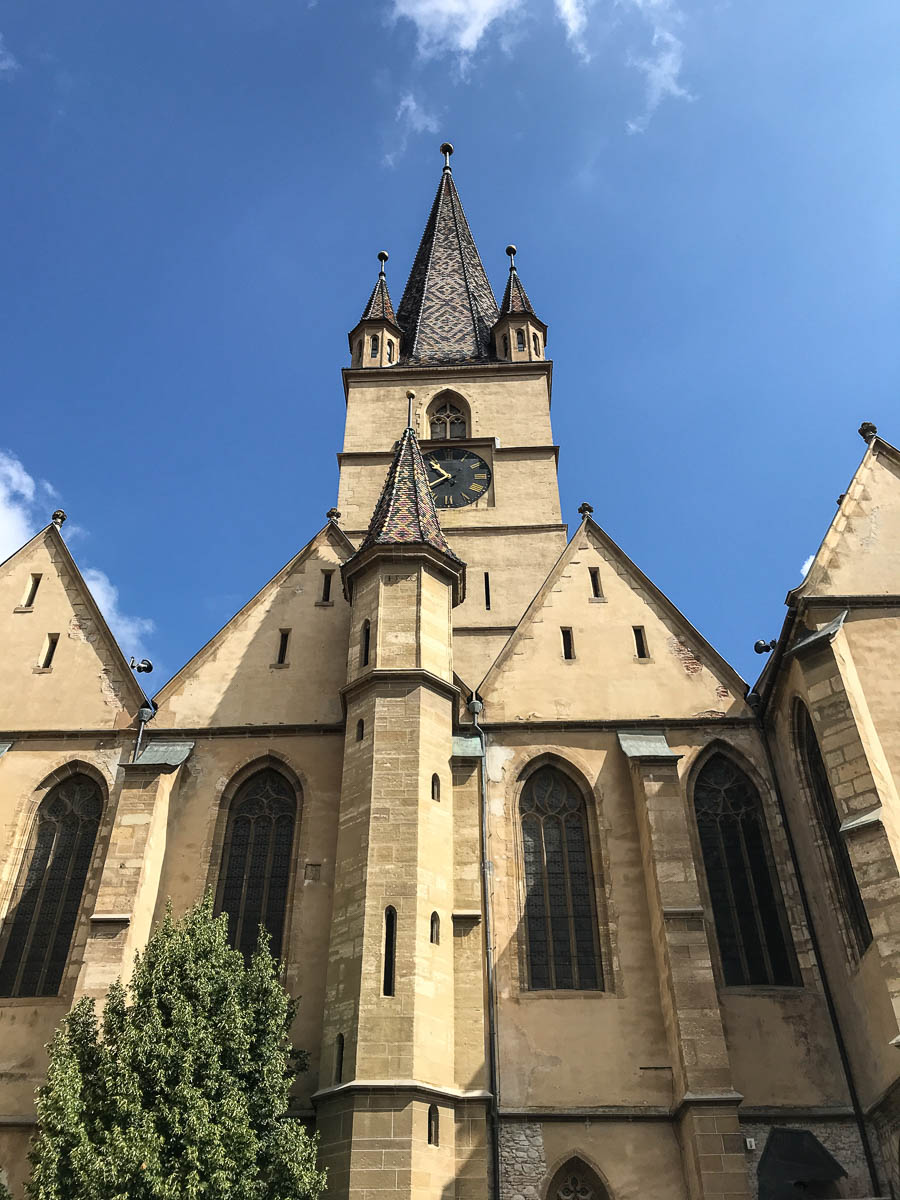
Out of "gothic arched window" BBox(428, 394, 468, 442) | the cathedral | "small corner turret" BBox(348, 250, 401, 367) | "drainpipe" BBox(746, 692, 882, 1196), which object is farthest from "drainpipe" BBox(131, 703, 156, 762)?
"small corner turret" BBox(348, 250, 401, 367)

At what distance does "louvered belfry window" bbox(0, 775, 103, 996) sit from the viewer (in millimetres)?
15422

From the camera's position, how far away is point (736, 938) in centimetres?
1541

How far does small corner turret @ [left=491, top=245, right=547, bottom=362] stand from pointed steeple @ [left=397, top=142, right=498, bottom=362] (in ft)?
2.20

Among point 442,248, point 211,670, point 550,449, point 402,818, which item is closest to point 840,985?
point 402,818

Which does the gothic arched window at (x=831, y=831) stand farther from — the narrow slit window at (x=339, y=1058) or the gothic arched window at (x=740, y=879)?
the narrow slit window at (x=339, y=1058)

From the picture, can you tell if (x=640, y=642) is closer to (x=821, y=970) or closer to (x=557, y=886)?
(x=557, y=886)

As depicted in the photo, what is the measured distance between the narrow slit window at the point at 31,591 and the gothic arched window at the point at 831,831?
46.0 ft

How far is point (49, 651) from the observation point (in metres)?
19.0

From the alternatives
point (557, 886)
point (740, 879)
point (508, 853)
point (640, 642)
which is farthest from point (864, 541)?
point (508, 853)

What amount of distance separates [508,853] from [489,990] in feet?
7.22

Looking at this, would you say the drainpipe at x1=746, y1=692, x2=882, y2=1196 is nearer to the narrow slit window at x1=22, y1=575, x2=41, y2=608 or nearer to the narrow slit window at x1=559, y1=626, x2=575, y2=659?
the narrow slit window at x1=559, y1=626, x2=575, y2=659

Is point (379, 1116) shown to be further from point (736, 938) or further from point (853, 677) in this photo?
point (853, 677)

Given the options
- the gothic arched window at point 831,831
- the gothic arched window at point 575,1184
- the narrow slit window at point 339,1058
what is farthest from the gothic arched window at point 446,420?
the gothic arched window at point 575,1184

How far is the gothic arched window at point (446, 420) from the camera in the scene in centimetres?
3027
